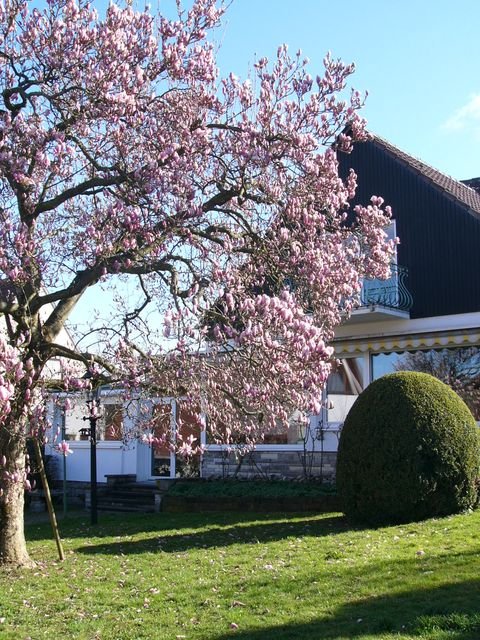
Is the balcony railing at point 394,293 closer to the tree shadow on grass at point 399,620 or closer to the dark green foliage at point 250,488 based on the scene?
the dark green foliage at point 250,488

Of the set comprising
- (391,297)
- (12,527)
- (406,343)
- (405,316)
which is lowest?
(12,527)

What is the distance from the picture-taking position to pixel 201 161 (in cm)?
1094

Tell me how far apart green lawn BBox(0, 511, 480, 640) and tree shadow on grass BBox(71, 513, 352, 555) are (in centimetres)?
5

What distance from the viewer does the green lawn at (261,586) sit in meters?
6.99

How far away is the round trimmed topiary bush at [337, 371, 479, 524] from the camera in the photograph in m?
11.7

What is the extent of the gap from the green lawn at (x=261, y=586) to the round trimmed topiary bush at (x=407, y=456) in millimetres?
358

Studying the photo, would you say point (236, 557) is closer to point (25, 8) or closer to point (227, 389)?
point (227, 389)

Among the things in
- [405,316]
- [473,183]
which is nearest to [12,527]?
[405,316]

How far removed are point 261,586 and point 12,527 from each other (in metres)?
4.17

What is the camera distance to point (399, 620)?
6.84m

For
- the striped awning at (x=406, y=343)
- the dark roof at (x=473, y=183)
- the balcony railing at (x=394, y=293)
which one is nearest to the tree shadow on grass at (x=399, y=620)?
the striped awning at (x=406, y=343)

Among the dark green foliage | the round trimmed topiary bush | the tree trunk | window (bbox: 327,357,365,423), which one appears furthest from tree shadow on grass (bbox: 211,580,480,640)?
window (bbox: 327,357,365,423)

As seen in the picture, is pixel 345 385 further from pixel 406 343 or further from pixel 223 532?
pixel 223 532

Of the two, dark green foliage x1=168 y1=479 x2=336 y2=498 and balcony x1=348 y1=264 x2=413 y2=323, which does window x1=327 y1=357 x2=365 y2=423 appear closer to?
balcony x1=348 y1=264 x2=413 y2=323
